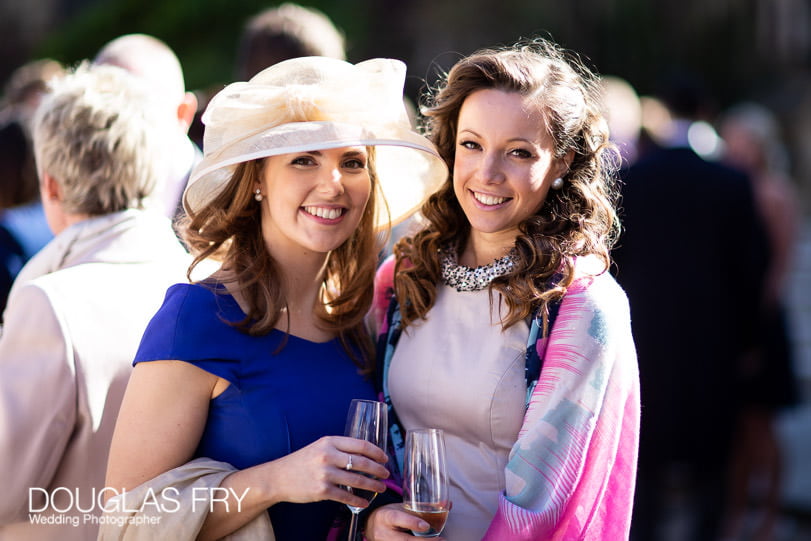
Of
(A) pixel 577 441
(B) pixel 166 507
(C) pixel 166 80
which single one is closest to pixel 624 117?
(C) pixel 166 80

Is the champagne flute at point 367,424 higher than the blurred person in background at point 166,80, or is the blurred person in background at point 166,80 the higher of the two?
the blurred person in background at point 166,80

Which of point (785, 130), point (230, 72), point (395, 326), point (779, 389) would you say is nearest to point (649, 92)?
point (785, 130)

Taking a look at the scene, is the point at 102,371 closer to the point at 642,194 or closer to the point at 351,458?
the point at 351,458

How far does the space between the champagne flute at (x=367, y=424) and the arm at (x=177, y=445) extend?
0.29ft

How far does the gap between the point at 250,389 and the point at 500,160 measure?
0.82m

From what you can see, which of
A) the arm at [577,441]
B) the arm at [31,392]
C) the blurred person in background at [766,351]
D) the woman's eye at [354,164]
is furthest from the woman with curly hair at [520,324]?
the blurred person in background at [766,351]

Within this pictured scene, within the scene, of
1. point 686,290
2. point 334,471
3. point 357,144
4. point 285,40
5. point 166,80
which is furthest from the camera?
point 686,290

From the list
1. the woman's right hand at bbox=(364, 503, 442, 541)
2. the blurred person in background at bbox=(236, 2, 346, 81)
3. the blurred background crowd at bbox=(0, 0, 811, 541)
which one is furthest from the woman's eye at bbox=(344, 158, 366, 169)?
the blurred background crowd at bbox=(0, 0, 811, 541)

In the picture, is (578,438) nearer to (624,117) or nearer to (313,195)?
(313,195)

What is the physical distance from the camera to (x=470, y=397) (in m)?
2.22

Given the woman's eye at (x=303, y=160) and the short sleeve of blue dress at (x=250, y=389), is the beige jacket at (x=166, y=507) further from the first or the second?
the woman's eye at (x=303, y=160)

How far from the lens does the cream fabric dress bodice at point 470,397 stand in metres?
2.20

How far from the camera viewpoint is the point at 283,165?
228cm

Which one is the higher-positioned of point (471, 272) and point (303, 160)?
point (303, 160)
